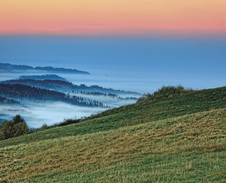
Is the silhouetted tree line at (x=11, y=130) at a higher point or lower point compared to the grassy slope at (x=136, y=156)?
lower

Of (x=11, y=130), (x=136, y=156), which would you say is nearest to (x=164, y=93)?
(x=136, y=156)

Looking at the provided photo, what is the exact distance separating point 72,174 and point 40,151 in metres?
7.36

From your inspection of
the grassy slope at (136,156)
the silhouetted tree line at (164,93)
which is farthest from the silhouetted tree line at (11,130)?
the grassy slope at (136,156)

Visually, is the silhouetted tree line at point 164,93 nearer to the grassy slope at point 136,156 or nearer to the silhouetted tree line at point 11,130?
the grassy slope at point 136,156

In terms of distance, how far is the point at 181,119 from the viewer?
22.6m

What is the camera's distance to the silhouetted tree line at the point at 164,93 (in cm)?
3775

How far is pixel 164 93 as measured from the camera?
3944 cm

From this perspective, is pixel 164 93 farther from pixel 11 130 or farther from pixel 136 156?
pixel 11 130

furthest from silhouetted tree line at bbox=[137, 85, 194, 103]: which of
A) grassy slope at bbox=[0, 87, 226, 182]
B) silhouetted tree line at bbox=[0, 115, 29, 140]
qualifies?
silhouetted tree line at bbox=[0, 115, 29, 140]

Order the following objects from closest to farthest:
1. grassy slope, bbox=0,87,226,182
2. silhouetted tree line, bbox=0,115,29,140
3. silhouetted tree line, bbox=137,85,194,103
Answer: grassy slope, bbox=0,87,226,182 < silhouetted tree line, bbox=137,85,194,103 < silhouetted tree line, bbox=0,115,29,140

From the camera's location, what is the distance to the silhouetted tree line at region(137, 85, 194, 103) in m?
37.8

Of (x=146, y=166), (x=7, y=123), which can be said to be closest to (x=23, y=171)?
(x=146, y=166)

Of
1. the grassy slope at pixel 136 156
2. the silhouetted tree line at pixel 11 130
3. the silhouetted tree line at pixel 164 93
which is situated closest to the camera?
the grassy slope at pixel 136 156

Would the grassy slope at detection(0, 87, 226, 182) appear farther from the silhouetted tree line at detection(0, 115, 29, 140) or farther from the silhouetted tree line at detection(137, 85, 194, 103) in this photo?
the silhouetted tree line at detection(0, 115, 29, 140)
